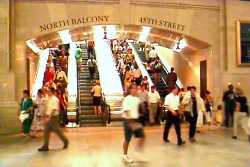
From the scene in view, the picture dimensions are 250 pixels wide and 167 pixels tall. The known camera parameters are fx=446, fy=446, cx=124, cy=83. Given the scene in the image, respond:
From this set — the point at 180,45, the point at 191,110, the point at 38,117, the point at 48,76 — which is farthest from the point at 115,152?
the point at 48,76

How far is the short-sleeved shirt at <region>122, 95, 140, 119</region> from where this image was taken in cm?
883

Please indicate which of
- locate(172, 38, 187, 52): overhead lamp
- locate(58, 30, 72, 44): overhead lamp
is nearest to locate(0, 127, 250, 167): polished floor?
locate(58, 30, 72, 44): overhead lamp

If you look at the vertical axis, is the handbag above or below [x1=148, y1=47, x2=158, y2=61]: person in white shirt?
below

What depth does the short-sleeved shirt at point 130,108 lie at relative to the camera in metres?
8.83

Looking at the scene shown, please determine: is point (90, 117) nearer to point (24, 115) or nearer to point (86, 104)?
point (86, 104)

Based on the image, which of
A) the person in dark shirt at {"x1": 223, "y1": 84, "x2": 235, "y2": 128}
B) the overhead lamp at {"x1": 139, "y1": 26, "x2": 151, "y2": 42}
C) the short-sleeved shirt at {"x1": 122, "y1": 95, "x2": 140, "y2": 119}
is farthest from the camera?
the overhead lamp at {"x1": 139, "y1": 26, "x2": 151, "y2": 42}

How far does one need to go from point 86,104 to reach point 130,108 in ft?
32.0

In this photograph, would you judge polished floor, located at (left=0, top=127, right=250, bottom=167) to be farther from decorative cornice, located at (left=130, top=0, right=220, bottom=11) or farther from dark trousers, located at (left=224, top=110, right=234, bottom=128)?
decorative cornice, located at (left=130, top=0, right=220, bottom=11)

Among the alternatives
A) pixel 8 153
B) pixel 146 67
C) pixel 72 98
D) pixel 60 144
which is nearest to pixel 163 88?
pixel 146 67

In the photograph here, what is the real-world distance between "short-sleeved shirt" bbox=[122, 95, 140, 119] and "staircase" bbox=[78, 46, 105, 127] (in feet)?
25.6

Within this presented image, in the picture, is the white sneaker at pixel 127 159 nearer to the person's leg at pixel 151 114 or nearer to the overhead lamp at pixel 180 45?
the person's leg at pixel 151 114

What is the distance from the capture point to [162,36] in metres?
18.4

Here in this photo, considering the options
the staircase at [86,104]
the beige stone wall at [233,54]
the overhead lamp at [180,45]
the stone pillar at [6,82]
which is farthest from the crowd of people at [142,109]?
the overhead lamp at [180,45]

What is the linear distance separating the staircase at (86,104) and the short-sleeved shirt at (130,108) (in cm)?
781
